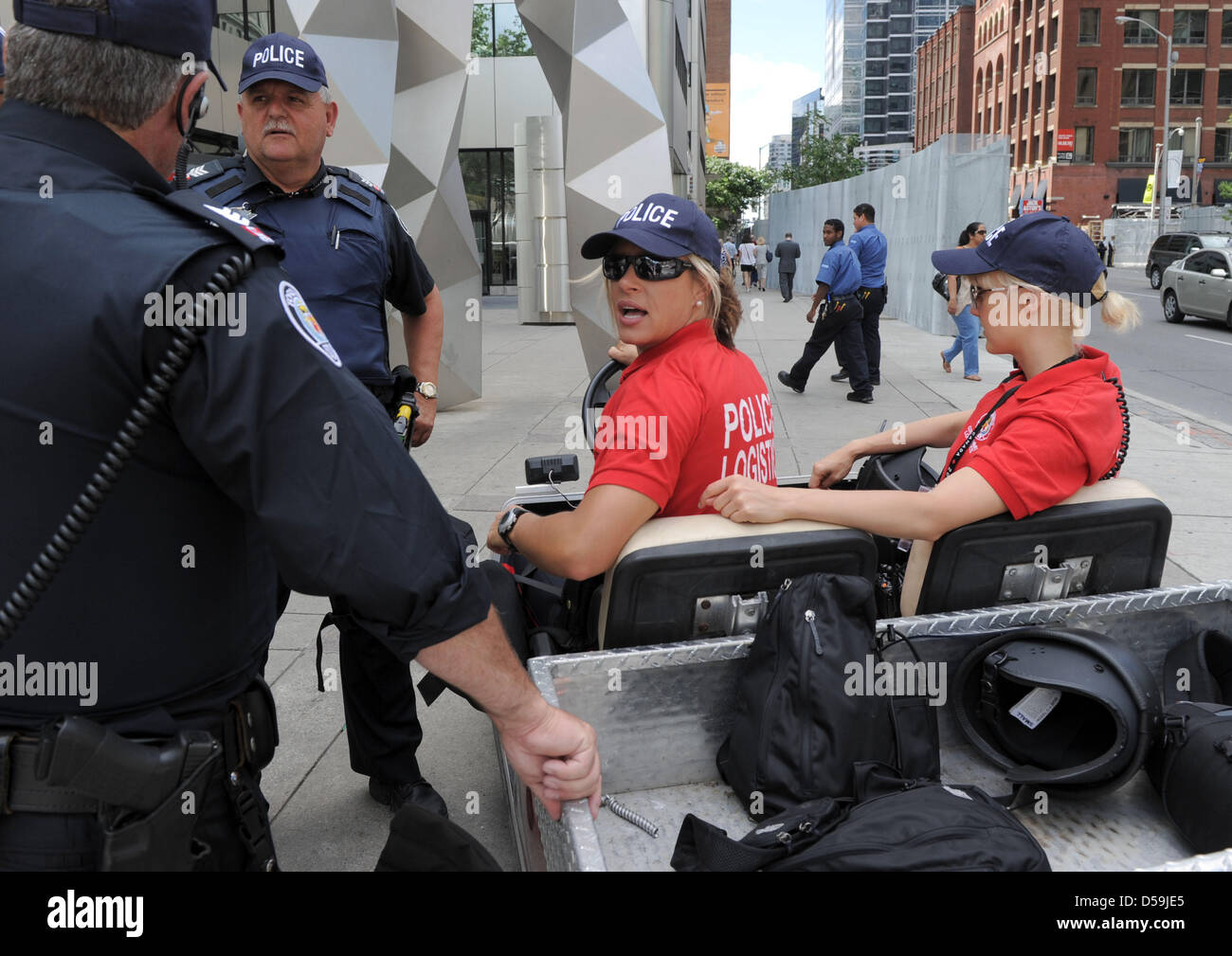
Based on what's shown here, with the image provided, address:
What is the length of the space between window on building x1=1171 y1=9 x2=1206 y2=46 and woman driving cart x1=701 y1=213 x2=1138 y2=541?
85551 millimetres

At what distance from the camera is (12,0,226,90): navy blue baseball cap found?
4.50ft

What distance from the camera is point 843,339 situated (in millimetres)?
11625

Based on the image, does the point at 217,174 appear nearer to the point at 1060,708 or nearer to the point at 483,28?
the point at 1060,708

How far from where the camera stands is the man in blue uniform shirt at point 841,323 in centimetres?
1145

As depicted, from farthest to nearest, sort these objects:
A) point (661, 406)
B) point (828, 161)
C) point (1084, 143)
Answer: point (1084, 143) < point (828, 161) < point (661, 406)

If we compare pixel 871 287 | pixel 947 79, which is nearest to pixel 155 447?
pixel 871 287

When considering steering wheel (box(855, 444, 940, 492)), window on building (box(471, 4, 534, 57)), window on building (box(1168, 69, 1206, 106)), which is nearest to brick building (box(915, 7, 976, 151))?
window on building (box(1168, 69, 1206, 106))

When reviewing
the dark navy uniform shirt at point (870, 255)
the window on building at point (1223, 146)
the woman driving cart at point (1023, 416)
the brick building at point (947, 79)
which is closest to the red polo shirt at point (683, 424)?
the woman driving cart at point (1023, 416)

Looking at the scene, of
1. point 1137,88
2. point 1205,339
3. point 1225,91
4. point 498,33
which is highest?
point 1137,88

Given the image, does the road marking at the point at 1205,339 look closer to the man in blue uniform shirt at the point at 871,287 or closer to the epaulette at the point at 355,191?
the man in blue uniform shirt at the point at 871,287

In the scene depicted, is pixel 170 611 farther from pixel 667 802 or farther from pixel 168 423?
pixel 667 802

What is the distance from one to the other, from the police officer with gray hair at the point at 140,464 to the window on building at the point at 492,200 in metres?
28.6

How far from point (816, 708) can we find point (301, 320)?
4.92ft
